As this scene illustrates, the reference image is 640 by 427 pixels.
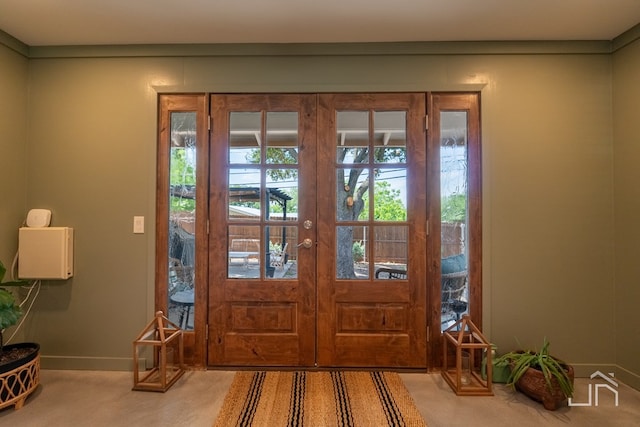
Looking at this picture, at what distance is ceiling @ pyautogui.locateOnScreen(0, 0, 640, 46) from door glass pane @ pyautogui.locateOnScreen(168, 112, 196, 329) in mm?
698

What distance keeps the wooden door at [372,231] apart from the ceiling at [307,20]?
47cm

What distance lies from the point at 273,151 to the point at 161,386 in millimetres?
1798

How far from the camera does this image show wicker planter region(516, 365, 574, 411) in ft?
6.32

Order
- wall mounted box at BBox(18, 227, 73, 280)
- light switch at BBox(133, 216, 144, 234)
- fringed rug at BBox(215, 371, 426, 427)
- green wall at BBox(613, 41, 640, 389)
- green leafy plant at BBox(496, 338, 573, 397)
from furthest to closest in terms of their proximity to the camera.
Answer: light switch at BBox(133, 216, 144, 234) → wall mounted box at BBox(18, 227, 73, 280) → green wall at BBox(613, 41, 640, 389) → green leafy plant at BBox(496, 338, 573, 397) → fringed rug at BBox(215, 371, 426, 427)

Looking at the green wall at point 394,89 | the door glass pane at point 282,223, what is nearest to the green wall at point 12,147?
the green wall at point 394,89

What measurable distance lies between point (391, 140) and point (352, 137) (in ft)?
0.98

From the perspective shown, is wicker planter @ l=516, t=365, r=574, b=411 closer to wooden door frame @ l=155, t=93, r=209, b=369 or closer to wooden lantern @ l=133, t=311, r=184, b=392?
wooden door frame @ l=155, t=93, r=209, b=369

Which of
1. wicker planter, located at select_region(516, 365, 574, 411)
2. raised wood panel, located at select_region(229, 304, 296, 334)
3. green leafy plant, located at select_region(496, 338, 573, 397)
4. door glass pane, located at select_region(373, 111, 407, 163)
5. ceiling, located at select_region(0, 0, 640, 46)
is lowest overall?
wicker planter, located at select_region(516, 365, 574, 411)

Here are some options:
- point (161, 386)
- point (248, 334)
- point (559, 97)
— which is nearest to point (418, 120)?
point (559, 97)

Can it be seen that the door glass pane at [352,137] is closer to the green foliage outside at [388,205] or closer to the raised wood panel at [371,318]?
the green foliage outside at [388,205]

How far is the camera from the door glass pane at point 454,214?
7.93 feet

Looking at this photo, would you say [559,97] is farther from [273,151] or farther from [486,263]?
[273,151]

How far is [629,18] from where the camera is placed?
2109mm

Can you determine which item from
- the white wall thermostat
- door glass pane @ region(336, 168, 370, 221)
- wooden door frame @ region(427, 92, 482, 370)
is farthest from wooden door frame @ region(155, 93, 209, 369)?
wooden door frame @ region(427, 92, 482, 370)
